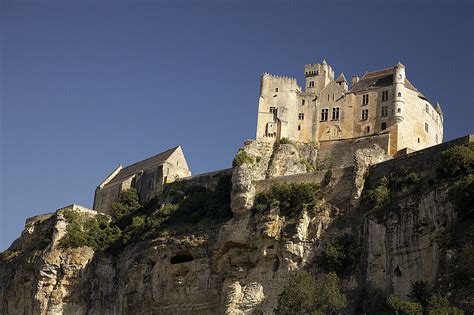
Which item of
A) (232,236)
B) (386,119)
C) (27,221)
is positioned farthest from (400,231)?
(27,221)

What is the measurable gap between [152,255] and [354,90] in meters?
19.9

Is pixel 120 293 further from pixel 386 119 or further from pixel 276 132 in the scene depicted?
pixel 386 119

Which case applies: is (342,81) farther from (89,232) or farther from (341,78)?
(89,232)

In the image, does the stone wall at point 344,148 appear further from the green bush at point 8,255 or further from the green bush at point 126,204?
the green bush at point 8,255

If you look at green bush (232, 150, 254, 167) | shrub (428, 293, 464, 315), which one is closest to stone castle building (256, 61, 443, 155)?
green bush (232, 150, 254, 167)

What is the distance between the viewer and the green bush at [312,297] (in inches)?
1533

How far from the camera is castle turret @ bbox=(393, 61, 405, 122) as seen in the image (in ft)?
195

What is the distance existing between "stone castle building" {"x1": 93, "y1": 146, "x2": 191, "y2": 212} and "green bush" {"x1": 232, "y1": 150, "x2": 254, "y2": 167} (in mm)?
7467

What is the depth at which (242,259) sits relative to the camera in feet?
154

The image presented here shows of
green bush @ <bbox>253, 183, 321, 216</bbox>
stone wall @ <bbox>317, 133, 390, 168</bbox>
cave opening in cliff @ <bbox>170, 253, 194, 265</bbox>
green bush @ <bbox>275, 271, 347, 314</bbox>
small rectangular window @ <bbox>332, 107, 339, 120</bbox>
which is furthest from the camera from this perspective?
small rectangular window @ <bbox>332, 107, 339, 120</bbox>

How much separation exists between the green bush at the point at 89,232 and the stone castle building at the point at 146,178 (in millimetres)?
4365

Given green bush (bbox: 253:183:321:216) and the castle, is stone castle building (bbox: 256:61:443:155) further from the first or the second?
green bush (bbox: 253:183:321:216)

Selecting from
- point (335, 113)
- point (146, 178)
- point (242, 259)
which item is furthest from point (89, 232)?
point (335, 113)

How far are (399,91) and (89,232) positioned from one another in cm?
2221
